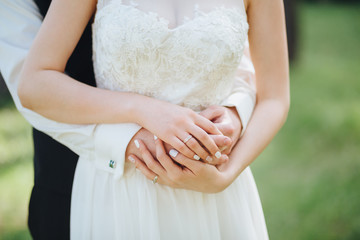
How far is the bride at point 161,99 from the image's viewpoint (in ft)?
4.56

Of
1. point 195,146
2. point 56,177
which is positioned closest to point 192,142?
point 195,146

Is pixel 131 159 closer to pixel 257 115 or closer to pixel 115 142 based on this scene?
pixel 115 142

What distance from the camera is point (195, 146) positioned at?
1346 mm

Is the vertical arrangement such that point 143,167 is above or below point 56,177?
above

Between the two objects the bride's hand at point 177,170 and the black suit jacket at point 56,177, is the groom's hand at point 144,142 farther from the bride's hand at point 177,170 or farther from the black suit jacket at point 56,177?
the black suit jacket at point 56,177

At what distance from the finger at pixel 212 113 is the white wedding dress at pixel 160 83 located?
8 centimetres

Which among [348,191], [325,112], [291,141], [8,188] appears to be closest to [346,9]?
[325,112]

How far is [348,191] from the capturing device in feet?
12.9

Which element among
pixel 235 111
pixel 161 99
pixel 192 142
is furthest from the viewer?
pixel 235 111

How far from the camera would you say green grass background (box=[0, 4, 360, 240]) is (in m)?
3.49

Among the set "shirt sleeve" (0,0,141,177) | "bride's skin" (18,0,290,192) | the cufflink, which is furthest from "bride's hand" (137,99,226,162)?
the cufflink

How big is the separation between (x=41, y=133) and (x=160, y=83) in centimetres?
71

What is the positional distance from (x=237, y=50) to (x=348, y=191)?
3109mm

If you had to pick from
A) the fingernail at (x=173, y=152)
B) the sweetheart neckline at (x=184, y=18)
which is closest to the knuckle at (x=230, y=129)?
the fingernail at (x=173, y=152)
